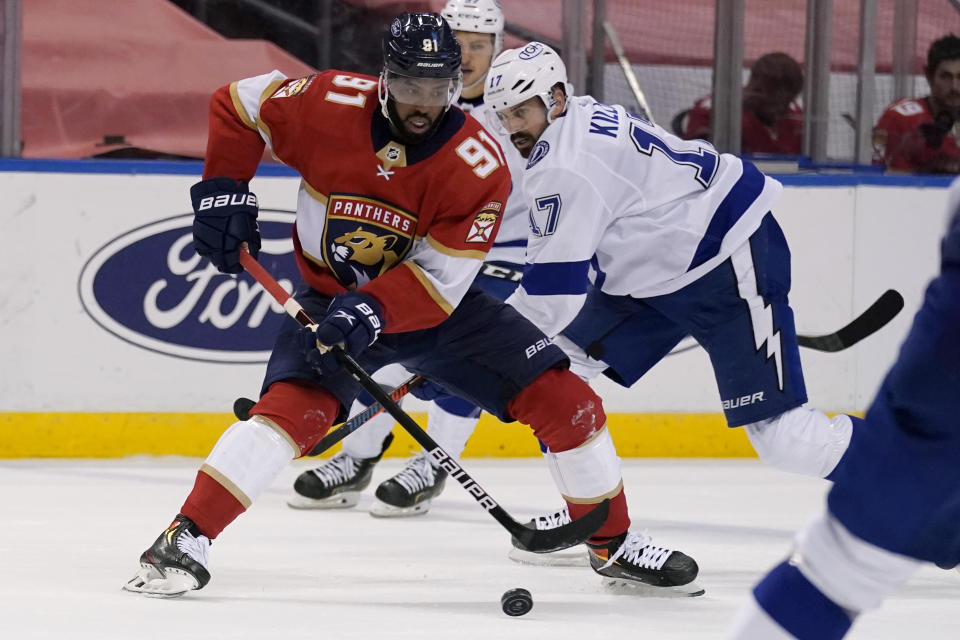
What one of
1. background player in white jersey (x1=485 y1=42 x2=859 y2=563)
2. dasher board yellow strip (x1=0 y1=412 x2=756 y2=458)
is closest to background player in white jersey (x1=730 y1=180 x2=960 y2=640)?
background player in white jersey (x1=485 y1=42 x2=859 y2=563)

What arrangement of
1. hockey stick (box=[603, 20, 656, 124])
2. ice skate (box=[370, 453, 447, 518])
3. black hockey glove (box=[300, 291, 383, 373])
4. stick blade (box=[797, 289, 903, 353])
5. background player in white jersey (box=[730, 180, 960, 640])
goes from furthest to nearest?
hockey stick (box=[603, 20, 656, 124])
ice skate (box=[370, 453, 447, 518])
stick blade (box=[797, 289, 903, 353])
black hockey glove (box=[300, 291, 383, 373])
background player in white jersey (box=[730, 180, 960, 640])

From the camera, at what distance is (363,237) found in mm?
2639

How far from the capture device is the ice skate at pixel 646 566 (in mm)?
2736

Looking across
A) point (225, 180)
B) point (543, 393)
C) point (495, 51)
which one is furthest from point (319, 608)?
point (495, 51)

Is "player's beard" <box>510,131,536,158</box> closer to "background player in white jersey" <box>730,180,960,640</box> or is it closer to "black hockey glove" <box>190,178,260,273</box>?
"black hockey glove" <box>190,178,260,273</box>

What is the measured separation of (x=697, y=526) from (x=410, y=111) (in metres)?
1.48

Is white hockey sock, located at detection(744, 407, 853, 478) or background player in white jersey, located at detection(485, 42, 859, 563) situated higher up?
background player in white jersey, located at detection(485, 42, 859, 563)

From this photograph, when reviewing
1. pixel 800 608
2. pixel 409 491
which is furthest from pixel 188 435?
pixel 800 608

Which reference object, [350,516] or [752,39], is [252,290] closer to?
[350,516]

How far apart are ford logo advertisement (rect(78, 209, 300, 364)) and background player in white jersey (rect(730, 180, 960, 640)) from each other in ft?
9.79

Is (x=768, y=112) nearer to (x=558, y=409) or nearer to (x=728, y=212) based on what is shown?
(x=728, y=212)

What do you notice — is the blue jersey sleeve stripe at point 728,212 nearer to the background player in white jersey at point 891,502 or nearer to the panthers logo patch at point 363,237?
the panthers logo patch at point 363,237

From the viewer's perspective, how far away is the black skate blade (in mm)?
2639

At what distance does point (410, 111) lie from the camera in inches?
101
